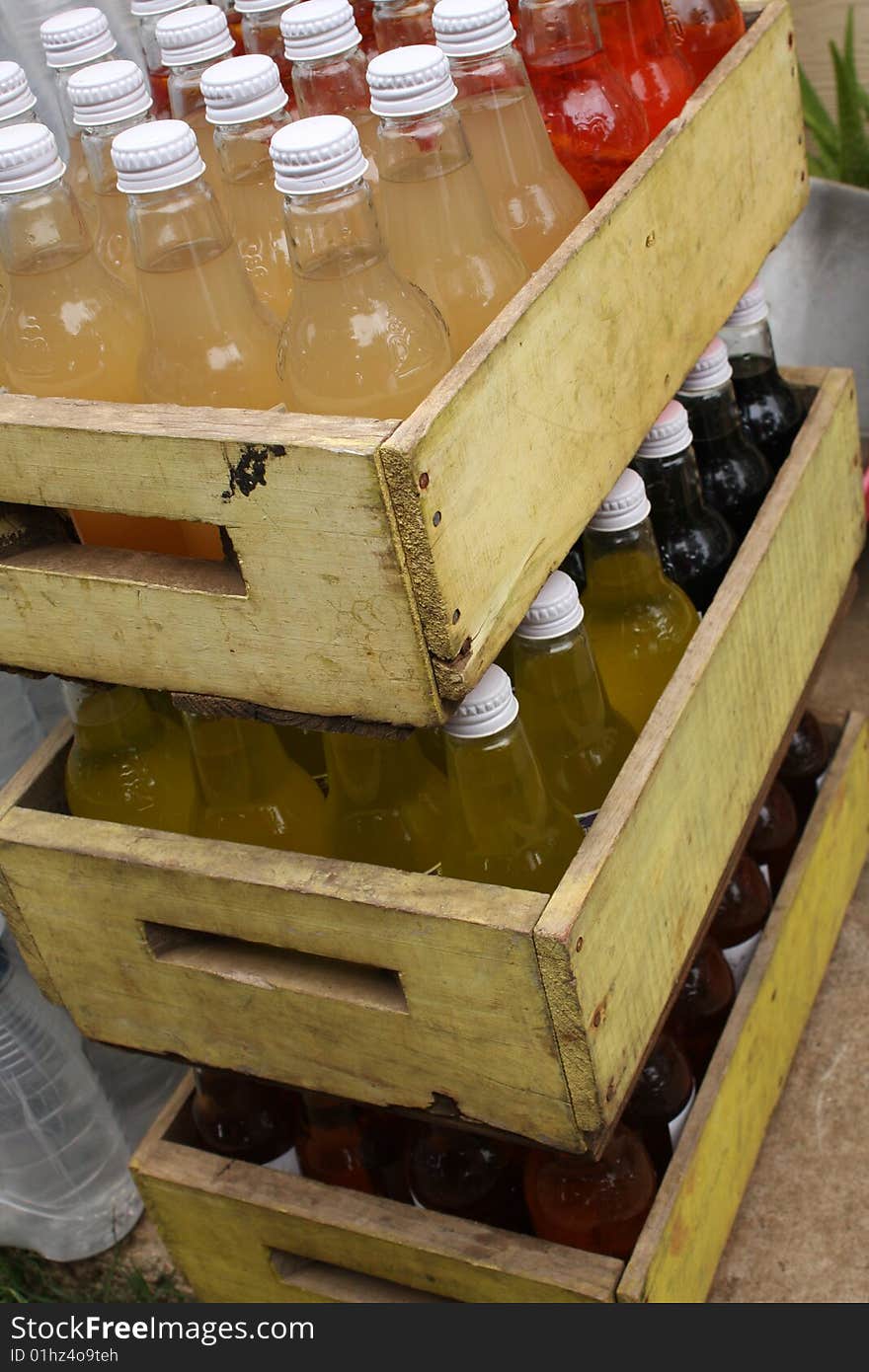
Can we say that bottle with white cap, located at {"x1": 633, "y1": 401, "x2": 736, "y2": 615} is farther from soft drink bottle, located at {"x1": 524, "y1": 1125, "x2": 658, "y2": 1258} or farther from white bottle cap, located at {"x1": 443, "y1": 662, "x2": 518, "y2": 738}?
soft drink bottle, located at {"x1": 524, "y1": 1125, "x2": 658, "y2": 1258}

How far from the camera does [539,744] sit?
1.10m

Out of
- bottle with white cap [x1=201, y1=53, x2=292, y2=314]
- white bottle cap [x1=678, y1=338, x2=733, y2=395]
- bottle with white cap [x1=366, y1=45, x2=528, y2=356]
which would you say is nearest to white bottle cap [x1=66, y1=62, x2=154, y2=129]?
bottle with white cap [x1=201, y1=53, x2=292, y2=314]

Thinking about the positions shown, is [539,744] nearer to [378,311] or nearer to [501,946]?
[501,946]

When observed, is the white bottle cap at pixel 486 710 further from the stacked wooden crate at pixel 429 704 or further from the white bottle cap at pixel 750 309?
the white bottle cap at pixel 750 309

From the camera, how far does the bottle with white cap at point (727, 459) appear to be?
1.37 meters

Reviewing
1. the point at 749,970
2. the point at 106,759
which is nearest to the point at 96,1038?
the point at 106,759

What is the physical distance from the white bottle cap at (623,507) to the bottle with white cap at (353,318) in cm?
29

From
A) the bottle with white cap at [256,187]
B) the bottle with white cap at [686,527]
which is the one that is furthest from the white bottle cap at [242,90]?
the bottle with white cap at [686,527]

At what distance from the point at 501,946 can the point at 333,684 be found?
0.66ft

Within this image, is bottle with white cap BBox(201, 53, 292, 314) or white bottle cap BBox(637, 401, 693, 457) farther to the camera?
white bottle cap BBox(637, 401, 693, 457)

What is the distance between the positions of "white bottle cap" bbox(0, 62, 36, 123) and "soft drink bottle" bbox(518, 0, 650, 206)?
353mm

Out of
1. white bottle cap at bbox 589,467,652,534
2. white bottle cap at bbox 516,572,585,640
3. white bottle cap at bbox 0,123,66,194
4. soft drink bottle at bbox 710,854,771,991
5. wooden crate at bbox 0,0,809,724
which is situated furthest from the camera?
soft drink bottle at bbox 710,854,771,991

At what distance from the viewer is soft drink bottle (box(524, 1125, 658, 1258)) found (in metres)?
1.25

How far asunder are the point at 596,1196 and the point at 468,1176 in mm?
120
